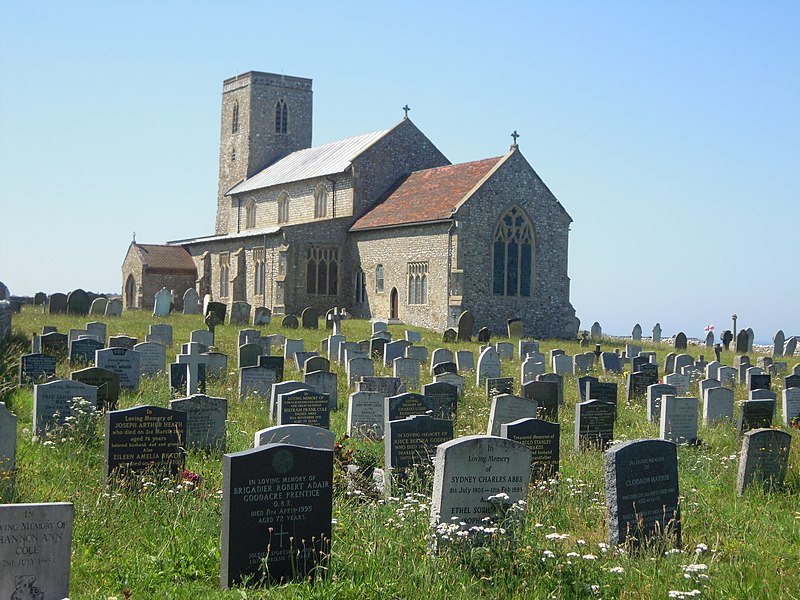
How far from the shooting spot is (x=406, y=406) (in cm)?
1256

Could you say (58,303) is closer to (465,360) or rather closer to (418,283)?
(418,283)

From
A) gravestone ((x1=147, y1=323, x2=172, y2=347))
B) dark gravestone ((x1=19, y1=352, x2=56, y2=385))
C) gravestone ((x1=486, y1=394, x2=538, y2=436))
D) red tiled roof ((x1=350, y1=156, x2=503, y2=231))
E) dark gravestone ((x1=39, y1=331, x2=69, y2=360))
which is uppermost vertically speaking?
red tiled roof ((x1=350, y1=156, x2=503, y2=231))

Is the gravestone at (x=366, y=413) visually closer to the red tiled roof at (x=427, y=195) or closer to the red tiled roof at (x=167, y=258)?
the red tiled roof at (x=427, y=195)

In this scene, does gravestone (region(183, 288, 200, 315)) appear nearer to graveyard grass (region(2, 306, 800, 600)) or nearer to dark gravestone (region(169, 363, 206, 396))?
dark gravestone (region(169, 363, 206, 396))

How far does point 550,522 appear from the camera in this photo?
8.37 metres

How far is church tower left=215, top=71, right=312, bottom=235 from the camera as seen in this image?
55.8 metres

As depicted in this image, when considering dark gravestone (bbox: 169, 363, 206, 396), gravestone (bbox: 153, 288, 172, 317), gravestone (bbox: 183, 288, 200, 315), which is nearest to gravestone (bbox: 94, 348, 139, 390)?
dark gravestone (bbox: 169, 363, 206, 396)

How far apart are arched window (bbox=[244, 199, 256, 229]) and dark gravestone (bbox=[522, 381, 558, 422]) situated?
39.3 metres

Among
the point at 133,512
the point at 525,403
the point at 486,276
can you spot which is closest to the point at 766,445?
the point at 525,403

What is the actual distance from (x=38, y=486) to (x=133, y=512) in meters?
1.19

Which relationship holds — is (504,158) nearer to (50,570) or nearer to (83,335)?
(83,335)

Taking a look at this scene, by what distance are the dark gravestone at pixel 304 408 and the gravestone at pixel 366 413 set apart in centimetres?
87

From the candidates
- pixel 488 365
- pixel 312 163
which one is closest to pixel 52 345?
pixel 488 365

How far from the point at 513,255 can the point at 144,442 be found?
2953 centimetres
